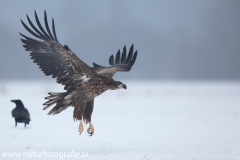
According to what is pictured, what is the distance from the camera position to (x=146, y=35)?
401ft

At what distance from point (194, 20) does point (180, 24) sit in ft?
36.2

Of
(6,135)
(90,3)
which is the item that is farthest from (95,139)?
(90,3)

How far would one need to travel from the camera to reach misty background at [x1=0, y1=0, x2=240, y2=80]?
101 m

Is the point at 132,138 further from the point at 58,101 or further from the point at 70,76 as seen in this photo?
the point at 70,76

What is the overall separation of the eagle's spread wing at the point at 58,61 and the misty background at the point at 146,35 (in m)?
73.0

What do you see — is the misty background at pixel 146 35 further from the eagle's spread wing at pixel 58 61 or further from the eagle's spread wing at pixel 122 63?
the eagle's spread wing at pixel 58 61

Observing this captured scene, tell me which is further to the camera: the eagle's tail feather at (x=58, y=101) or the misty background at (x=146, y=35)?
the misty background at (x=146, y=35)

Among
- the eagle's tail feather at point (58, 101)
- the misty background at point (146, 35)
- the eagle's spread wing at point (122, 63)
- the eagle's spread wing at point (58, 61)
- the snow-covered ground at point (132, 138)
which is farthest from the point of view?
the misty background at point (146, 35)

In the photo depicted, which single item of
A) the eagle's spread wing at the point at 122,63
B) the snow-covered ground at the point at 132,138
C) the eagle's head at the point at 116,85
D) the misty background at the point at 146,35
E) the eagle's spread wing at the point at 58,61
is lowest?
the snow-covered ground at the point at 132,138

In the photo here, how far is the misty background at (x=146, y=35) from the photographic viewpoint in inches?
3991

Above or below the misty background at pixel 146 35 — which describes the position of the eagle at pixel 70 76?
below

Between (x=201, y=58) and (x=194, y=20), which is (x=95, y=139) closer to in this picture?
(x=201, y=58)

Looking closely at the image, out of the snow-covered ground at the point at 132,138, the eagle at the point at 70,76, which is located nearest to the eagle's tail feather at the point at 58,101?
the eagle at the point at 70,76

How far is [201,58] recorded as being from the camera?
113 meters
